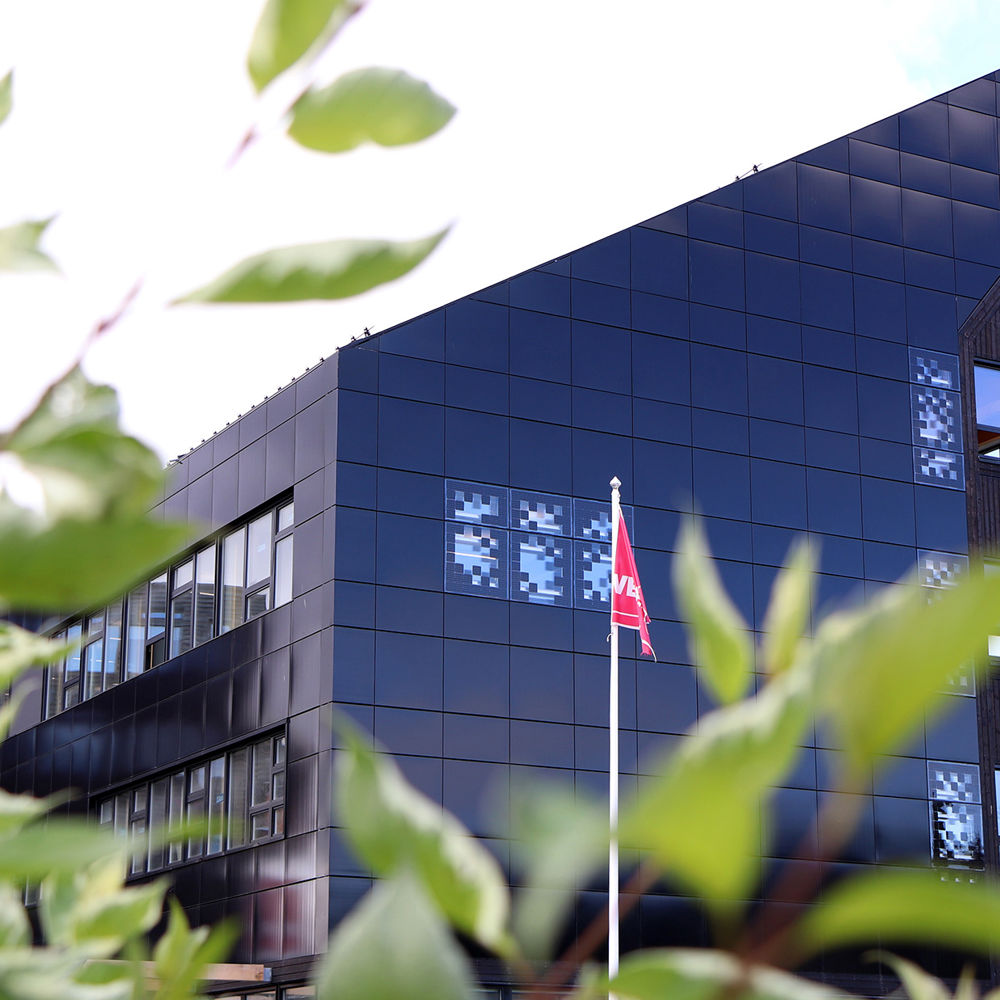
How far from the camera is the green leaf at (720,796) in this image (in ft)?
1.58

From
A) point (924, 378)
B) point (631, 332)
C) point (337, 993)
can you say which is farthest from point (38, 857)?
point (924, 378)

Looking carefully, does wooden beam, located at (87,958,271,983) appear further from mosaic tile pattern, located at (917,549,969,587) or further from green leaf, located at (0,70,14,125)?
green leaf, located at (0,70,14,125)

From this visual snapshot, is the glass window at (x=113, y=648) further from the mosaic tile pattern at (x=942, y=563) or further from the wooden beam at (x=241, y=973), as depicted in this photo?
the mosaic tile pattern at (x=942, y=563)

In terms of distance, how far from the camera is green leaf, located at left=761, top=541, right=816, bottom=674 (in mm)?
594

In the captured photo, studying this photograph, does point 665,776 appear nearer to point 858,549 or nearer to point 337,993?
point 337,993

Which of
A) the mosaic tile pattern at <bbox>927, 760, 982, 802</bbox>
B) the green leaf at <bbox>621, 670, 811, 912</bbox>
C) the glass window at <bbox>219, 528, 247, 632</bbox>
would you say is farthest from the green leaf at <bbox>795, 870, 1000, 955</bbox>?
the mosaic tile pattern at <bbox>927, 760, 982, 802</bbox>

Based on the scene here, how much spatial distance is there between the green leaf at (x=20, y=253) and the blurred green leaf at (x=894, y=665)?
0.53 metres

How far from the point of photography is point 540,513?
912 inches

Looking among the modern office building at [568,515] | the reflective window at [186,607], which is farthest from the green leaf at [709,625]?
the reflective window at [186,607]

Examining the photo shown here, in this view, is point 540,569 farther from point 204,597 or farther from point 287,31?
point 287,31

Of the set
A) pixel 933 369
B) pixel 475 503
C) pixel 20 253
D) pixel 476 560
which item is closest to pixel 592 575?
pixel 476 560

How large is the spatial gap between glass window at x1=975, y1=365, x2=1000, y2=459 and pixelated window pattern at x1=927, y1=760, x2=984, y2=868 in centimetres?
579

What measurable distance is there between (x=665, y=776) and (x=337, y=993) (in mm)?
148

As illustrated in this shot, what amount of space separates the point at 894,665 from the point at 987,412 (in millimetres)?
28230
